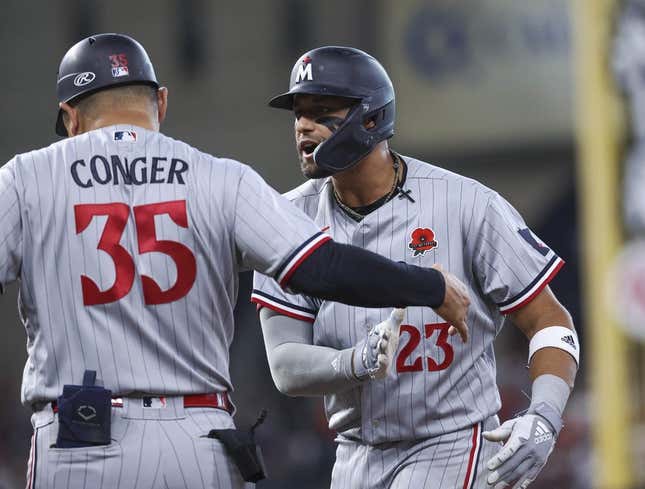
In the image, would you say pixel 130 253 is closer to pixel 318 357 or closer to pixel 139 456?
pixel 139 456

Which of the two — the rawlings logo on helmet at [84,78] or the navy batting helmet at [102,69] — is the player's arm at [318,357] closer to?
the navy batting helmet at [102,69]

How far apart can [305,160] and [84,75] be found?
95 cm

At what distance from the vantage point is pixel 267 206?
3.90 meters

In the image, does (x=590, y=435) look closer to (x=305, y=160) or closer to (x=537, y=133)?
(x=537, y=133)

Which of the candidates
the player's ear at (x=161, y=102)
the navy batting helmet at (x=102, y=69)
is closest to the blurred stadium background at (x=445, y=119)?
the player's ear at (x=161, y=102)

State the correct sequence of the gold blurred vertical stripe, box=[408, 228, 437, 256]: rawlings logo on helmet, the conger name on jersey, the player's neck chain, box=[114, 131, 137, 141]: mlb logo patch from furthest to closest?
the gold blurred vertical stripe < the player's neck chain < box=[408, 228, 437, 256]: rawlings logo on helmet < box=[114, 131, 137, 141]: mlb logo patch < the conger name on jersey

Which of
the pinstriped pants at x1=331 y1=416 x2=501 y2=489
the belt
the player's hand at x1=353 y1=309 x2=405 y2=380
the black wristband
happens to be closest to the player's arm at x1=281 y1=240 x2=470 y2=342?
the black wristband

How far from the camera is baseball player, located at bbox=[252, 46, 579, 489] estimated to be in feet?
15.1

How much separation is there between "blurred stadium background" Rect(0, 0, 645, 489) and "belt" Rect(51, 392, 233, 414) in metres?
7.47

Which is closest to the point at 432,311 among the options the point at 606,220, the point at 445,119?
the point at 606,220

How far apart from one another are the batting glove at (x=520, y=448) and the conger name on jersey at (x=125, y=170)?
133 centimetres

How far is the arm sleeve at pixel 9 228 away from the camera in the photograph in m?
3.81

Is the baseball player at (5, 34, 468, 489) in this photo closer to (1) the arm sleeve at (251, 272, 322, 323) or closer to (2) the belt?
(2) the belt

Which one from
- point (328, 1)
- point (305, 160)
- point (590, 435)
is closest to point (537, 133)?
point (328, 1)
